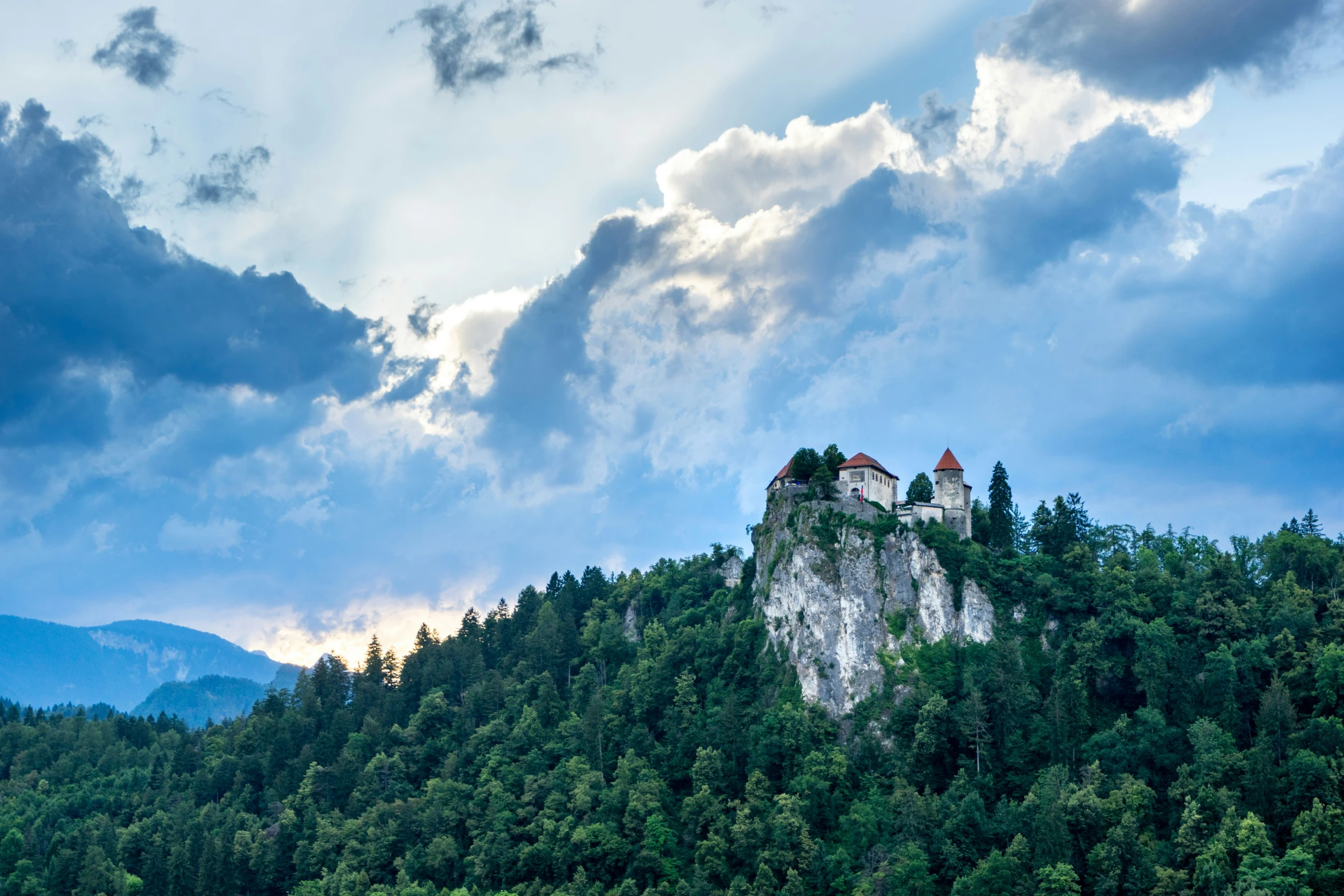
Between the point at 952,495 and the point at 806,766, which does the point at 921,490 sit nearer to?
the point at 952,495

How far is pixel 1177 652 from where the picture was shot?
10675cm

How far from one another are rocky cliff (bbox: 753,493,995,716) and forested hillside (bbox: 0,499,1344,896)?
78.1 inches

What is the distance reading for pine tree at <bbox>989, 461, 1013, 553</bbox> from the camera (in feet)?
404

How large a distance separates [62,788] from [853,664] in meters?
104

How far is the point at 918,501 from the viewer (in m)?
124

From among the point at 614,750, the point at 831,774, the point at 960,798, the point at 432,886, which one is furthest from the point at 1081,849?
the point at 432,886

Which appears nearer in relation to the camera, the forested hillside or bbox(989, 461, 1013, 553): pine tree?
the forested hillside

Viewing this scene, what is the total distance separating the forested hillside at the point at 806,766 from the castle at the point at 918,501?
390 centimetres

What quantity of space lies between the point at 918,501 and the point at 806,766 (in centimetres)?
3215

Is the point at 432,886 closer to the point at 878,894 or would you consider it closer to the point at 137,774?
the point at 878,894

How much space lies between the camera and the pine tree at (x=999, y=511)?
123125 millimetres

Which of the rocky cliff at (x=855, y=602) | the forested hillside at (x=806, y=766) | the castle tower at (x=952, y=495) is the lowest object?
the forested hillside at (x=806, y=766)

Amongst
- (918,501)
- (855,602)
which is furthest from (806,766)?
(918,501)

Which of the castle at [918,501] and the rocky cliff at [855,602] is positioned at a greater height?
the castle at [918,501]
